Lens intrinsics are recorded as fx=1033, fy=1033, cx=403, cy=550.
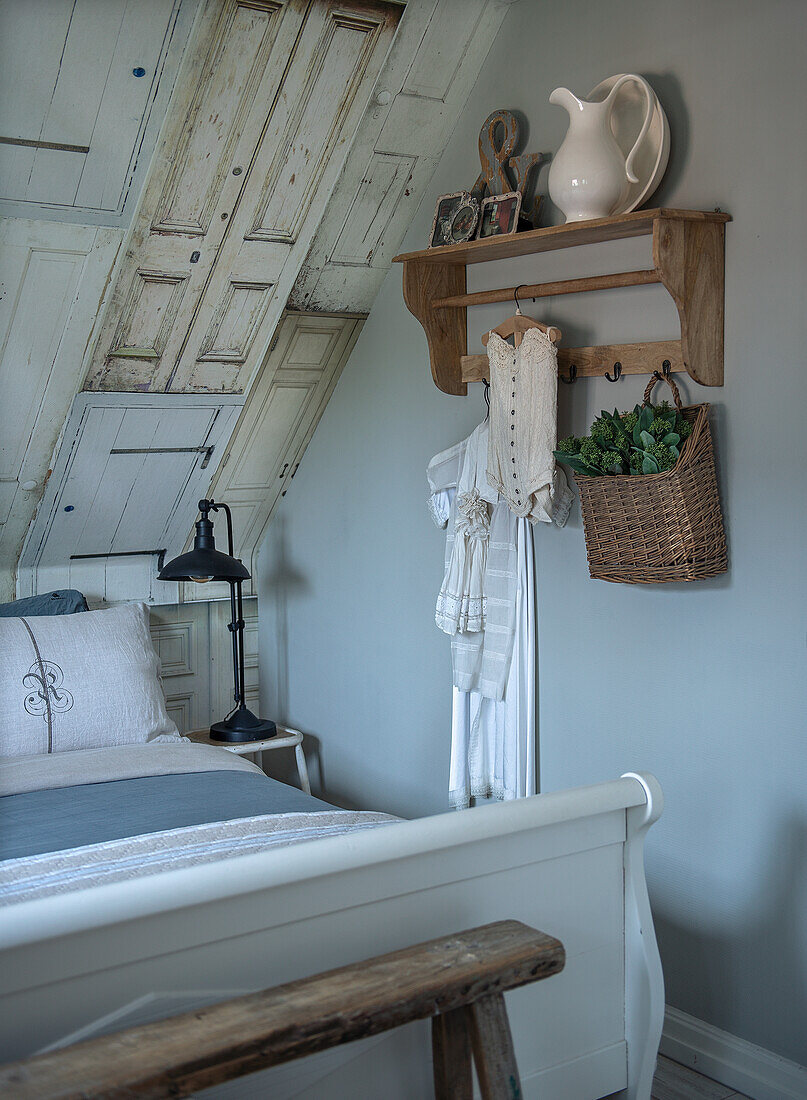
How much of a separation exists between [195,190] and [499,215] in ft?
2.43

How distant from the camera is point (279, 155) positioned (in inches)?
101

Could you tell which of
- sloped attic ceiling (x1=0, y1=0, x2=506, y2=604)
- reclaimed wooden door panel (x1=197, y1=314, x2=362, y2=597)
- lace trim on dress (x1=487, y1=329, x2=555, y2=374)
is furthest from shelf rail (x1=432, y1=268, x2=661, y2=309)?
reclaimed wooden door panel (x1=197, y1=314, x2=362, y2=597)

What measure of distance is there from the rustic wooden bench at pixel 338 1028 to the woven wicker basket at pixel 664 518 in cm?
85

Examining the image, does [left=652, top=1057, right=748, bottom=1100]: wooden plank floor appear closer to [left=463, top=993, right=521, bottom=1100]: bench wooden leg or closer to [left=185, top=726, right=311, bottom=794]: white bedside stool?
[left=463, top=993, right=521, bottom=1100]: bench wooden leg

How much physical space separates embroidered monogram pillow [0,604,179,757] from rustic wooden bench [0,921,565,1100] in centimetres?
140

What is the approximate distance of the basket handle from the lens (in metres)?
2.10

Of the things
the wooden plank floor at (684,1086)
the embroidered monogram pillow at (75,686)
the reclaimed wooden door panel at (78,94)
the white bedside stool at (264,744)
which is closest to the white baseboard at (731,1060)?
the wooden plank floor at (684,1086)

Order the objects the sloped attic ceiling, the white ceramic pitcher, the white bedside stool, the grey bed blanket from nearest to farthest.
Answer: the grey bed blanket < the white ceramic pitcher < the sloped attic ceiling < the white bedside stool

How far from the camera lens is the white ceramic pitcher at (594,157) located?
210 cm

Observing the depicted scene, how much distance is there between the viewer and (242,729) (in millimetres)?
3094

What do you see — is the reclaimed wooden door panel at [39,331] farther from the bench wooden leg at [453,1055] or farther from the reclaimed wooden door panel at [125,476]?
the bench wooden leg at [453,1055]

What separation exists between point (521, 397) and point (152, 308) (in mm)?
1038

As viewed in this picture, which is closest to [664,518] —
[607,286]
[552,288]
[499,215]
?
[607,286]

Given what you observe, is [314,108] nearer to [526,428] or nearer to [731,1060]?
[526,428]
